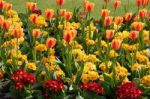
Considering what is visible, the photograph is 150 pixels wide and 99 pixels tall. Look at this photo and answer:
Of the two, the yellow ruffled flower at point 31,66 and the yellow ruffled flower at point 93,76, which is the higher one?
→ the yellow ruffled flower at point 31,66

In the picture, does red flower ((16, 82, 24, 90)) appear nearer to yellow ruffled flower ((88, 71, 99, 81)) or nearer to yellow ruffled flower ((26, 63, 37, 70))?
yellow ruffled flower ((26, 63, 37, 70))

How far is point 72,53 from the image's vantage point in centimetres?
649

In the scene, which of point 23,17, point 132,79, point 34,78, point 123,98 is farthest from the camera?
point 23,17

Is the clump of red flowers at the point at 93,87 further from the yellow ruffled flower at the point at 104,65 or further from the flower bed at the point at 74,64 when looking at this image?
the yellow ruffled flower at the point at 104,65

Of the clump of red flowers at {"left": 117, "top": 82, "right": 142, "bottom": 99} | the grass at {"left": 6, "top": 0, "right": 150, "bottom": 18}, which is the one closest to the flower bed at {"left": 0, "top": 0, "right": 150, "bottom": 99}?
the clump of red flowers at {"left": 117, "top": 82, "right": 142, "bottom": 99}

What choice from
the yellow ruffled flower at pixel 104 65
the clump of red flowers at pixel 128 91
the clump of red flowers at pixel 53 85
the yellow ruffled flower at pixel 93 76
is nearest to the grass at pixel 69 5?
the yellow ruffled flower at pixel 104 65

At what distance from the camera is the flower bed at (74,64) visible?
568 cm

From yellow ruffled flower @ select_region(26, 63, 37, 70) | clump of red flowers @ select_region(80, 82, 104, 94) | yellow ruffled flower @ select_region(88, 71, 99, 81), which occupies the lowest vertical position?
clump of red flowers @ select_region(80, 82, 104, 94)

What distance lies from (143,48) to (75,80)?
1279mm

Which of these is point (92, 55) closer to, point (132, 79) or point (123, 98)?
point (132, 79)

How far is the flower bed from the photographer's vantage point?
5684 millimetres

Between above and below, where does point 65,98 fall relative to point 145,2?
below

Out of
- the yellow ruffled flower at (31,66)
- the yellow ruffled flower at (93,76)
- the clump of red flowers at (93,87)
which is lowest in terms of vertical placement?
the clump of red flowers at (93,87)

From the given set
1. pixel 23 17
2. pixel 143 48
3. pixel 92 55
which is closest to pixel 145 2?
pixel 143 48
